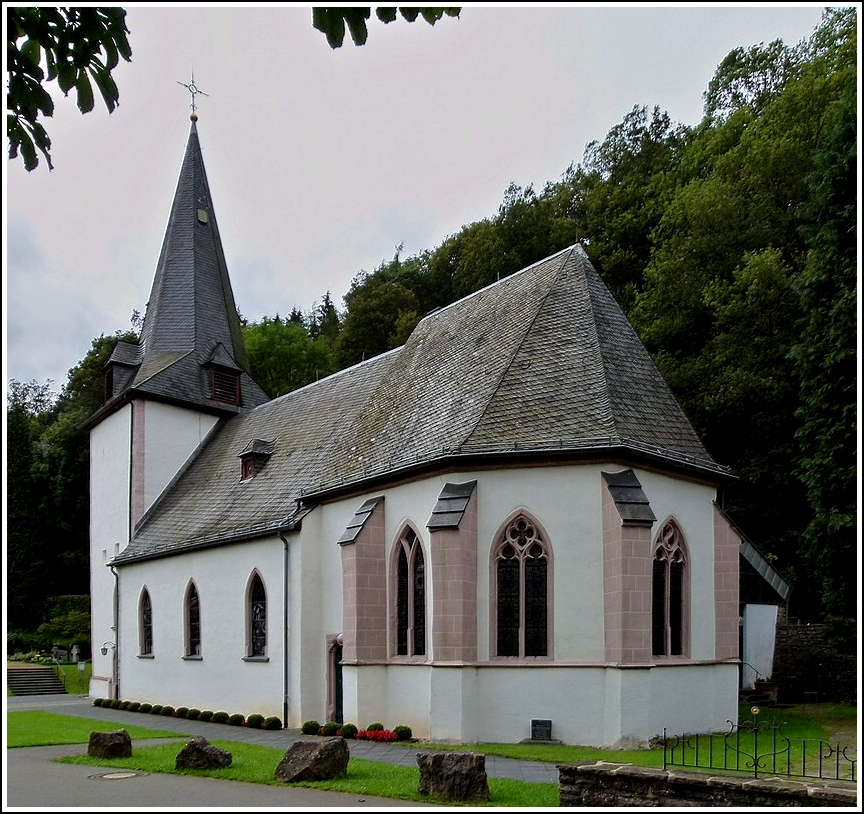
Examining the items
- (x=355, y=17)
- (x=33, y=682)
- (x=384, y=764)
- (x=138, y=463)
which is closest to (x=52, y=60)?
(x=355, y=17)

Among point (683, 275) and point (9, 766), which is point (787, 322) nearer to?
point (683, 275)

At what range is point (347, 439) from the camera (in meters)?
22.6

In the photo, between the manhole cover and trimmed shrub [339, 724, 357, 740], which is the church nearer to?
trimmed shrub [339, 724, 357, 740]

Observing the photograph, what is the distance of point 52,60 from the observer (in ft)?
18.4

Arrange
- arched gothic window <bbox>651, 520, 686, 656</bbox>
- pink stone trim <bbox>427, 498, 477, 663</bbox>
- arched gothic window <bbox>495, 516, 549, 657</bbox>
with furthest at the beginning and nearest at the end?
1. arched gothic window <bbox>651, 520, 686, 656</bbox>
2. arched gothic window <bbox>495, 516, 549, 657</bbox>
3. pink stone trim <bbox>427, 498, 477, 663</bbox>

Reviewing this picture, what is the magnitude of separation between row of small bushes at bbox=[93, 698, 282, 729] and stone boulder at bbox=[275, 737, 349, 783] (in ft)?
28.0

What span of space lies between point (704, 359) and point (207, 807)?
2590 centimetres

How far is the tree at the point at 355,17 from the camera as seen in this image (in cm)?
517

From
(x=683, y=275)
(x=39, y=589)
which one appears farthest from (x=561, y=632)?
(x=39, y=589)

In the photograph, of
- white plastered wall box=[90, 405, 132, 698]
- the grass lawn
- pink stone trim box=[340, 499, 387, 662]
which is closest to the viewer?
the grass lawn

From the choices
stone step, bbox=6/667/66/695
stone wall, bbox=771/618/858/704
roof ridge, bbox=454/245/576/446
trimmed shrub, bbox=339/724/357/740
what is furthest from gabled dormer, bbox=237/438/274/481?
stone wall, bbox=771/618/858/704

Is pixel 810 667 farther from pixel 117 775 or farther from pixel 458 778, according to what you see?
pixel 117 775

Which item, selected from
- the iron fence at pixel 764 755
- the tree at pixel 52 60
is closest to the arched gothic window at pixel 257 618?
the iron fence at pixel 764 755

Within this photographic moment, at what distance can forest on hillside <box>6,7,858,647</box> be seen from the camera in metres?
22.4
